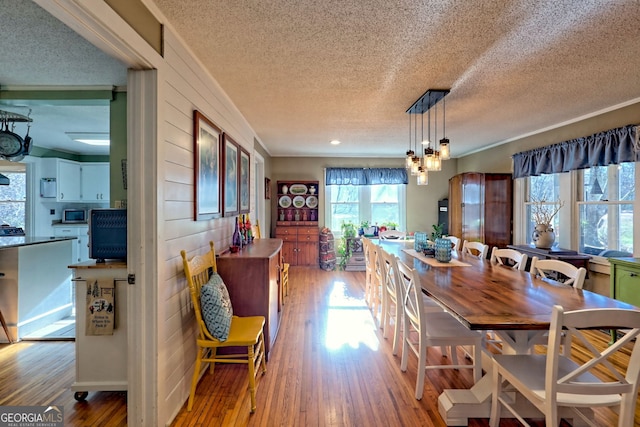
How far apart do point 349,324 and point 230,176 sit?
2.07 meters

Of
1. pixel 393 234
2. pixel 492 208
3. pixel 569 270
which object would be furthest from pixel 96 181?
pixel 492 208

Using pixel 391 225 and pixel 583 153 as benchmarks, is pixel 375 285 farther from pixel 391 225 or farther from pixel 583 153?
pixel 391 225

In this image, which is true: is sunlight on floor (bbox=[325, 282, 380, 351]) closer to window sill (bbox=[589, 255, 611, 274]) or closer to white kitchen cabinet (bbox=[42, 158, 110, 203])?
window sill (bbox=[589, 255, 611, 274])

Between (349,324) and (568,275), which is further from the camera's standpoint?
(349,324)

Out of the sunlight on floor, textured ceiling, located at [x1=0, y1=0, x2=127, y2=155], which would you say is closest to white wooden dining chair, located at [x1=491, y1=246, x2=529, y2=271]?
the sunlight on floor

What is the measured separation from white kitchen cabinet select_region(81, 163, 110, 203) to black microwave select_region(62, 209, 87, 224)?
0.26 meters

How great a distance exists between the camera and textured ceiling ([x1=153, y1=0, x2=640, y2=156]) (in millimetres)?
1681

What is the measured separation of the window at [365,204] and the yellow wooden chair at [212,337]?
15.4 feet

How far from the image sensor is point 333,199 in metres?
7.01

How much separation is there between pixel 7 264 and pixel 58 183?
9.07 ft

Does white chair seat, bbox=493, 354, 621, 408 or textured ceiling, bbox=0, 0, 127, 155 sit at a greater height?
textured ceiling, bbox=0, 0, 127, 155

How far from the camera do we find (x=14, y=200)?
502cm

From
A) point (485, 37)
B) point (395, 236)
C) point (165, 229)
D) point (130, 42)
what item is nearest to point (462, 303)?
point (485, 37)

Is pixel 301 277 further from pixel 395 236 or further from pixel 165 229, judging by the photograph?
pixel 165 229
